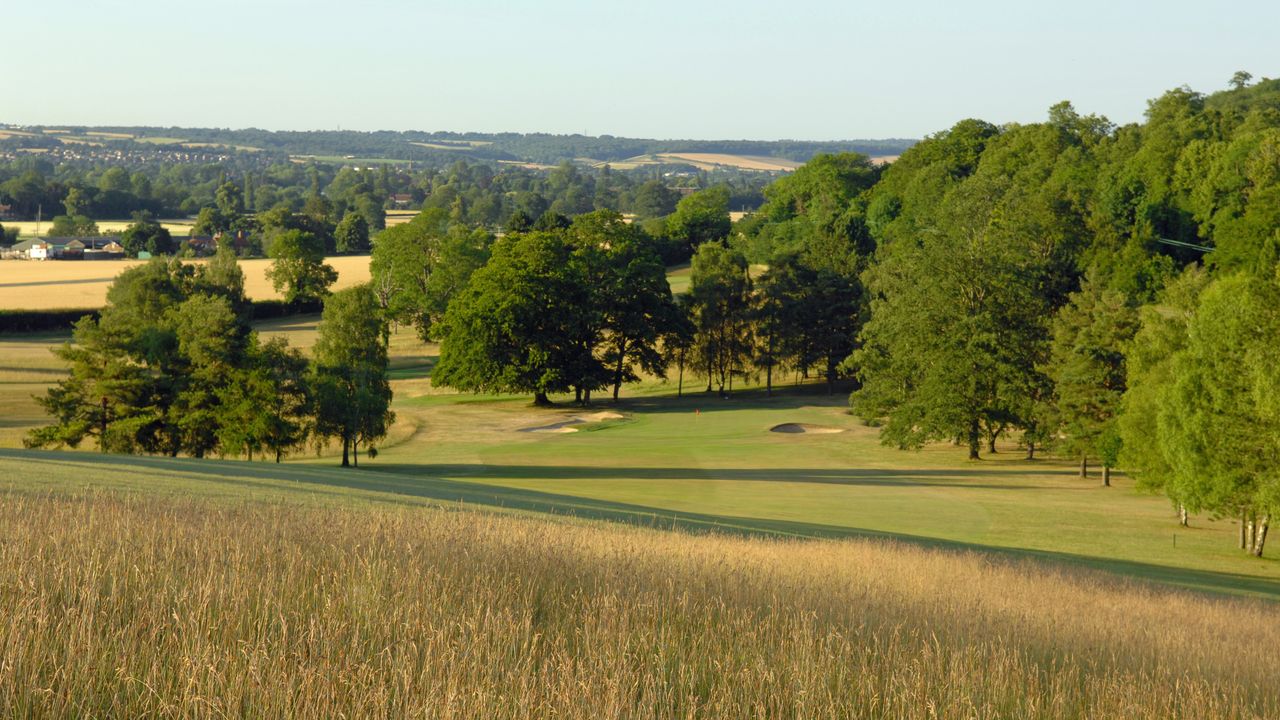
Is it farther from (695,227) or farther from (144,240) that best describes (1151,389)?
(144,240)

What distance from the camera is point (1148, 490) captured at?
43.7m

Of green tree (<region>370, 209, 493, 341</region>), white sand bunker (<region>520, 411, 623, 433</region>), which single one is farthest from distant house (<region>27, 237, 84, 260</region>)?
white sand bunker (<region>520, 411, 623, 433</region>)

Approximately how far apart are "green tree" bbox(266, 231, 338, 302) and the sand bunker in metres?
59.1

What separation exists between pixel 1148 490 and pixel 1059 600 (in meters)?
29.4

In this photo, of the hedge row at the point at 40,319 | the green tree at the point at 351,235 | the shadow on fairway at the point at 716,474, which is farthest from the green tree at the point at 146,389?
the green tree at the point at 351,235

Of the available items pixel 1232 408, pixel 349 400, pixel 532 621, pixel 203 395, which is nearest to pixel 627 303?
pixel 349 400

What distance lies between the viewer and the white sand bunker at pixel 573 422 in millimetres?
62719

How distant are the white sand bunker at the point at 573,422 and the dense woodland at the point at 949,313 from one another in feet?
14.7

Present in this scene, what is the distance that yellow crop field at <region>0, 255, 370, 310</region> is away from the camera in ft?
330

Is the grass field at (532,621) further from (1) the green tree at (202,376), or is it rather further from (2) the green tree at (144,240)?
(2) the green tree at (144,240)

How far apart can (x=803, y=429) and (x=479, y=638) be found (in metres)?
57.7

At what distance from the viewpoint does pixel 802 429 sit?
64375 mm

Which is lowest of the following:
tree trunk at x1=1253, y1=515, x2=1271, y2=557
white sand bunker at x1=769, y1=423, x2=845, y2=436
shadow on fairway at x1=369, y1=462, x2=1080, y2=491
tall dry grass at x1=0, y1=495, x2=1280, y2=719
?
white sand bunker at x1=769, y1=423, x2=845, y2=436

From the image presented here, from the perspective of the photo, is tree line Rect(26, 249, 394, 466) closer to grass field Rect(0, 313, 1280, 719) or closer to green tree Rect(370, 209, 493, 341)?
grass field Rect(0, 313, 1280, 719)
